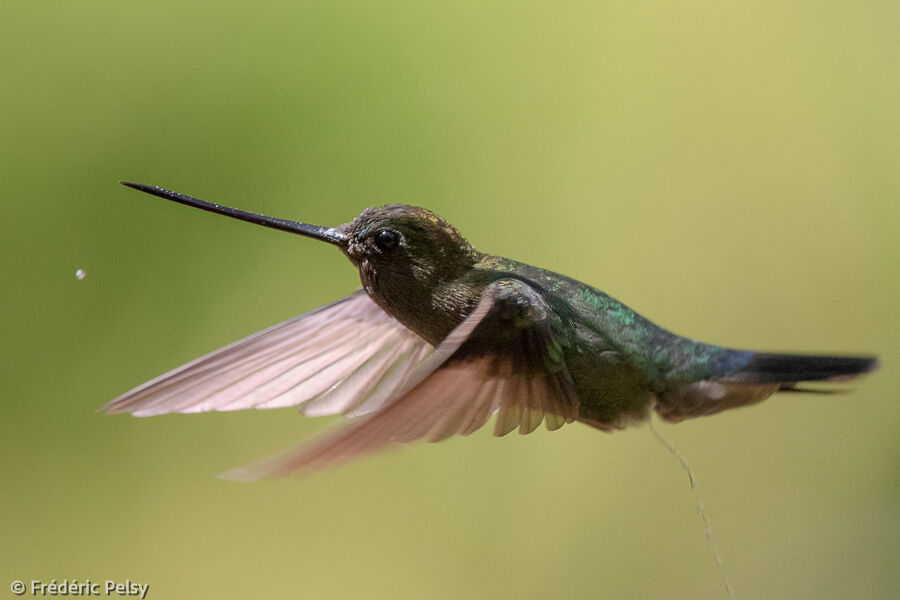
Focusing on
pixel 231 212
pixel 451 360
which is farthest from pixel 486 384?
pixel 231 212

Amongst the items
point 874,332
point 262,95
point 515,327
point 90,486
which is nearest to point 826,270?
point 874,332

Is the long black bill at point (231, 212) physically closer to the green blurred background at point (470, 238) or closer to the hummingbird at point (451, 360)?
the hummingbird at point (451, 360)

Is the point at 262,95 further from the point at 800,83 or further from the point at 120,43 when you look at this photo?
the point at 800,83

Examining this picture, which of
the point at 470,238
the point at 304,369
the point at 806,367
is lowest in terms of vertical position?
the point at 806,367

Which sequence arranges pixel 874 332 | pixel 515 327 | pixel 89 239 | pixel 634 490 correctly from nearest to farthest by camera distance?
pixel 515 327 → pixel 89 239 → pixel 634 490 → pixel 874 332

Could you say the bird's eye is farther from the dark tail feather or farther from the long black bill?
the dark tail feather

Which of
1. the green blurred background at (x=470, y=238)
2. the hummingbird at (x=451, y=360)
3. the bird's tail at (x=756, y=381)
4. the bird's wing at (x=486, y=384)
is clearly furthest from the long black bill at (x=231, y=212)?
the green blurred background at (x=470, y=238)

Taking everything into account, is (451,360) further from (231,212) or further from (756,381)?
(756,381)
